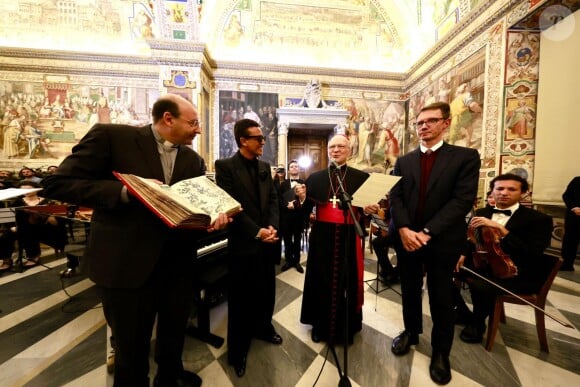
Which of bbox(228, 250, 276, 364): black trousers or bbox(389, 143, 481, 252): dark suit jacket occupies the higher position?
A: bbox(389, 143, 481, 252): dark suit jacket

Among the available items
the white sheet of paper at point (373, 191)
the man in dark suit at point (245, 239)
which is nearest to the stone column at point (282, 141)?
the man in dark suit at point (245, 239)

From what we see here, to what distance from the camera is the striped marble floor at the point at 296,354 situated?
184 centimetres

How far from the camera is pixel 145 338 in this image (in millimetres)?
1361

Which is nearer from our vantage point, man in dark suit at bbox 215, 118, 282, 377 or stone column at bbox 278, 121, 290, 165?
man in dark suit at bbox 215, 118, 282, 377

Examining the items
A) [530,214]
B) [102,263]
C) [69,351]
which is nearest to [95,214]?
[102,263]

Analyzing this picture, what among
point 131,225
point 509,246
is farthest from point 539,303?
point 131,225

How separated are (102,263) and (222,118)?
9363 mm

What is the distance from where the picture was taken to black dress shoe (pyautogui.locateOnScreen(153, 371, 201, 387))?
1.59 meters

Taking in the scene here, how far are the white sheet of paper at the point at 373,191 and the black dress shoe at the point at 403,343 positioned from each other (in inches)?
58.0

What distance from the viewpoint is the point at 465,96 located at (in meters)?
6.95

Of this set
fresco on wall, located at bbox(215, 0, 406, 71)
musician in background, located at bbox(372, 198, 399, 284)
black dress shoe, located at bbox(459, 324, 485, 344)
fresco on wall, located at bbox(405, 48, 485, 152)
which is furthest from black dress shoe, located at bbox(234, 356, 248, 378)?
fresco on wall, located at bbox(215, 0, 406, 71)

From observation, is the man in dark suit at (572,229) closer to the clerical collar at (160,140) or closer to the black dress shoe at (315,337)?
the black dress shoe at (315,337)

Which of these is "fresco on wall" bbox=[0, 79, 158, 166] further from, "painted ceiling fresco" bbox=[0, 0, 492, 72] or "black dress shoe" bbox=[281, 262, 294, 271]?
"black dress shoe" bbox=[281, 262, 294, 271]

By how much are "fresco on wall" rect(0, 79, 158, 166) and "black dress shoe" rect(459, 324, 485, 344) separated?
11229mm
